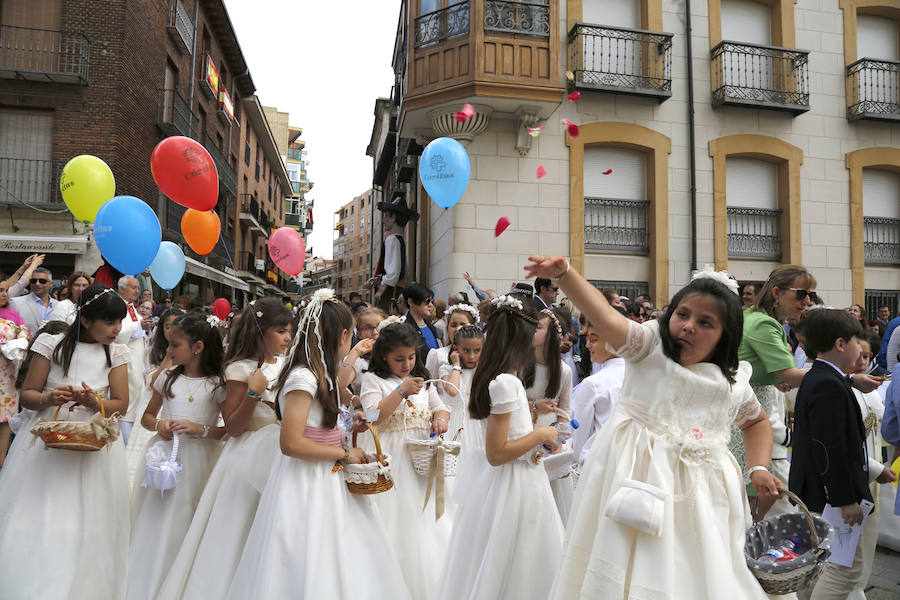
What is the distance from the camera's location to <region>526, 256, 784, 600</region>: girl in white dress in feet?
7.07

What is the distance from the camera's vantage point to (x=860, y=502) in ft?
10.4

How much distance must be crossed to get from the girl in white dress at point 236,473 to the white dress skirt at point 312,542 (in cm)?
31

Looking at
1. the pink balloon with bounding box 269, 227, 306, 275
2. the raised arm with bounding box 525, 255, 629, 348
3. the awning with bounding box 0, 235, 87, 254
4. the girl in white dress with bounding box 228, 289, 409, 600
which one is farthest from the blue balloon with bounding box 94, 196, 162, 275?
the awning with bounding box 0, 235, 87, 254

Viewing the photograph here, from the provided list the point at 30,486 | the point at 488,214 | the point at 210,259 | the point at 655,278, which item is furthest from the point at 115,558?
the point at 210,259

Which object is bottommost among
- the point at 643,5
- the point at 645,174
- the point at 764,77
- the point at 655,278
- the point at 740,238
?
the point at 655,278

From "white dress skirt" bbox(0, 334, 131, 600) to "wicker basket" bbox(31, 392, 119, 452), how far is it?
0.42 m

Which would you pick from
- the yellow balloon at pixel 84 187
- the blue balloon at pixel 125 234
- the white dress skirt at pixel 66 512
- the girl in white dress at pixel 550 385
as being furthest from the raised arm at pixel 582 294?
the yellow balloon at pixel 84 187

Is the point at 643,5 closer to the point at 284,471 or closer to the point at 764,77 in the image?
the point at 764,77

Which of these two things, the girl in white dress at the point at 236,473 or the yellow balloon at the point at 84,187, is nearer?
the girl in white dress at the point at 236,473

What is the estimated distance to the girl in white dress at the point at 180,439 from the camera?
11.8 feet

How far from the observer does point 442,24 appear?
447 inches

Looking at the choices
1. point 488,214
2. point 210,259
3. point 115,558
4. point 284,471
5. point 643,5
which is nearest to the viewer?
point 284,471

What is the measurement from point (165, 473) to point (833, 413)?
11.6 feet

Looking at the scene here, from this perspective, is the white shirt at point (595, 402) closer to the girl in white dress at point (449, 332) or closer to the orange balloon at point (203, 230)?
the girl in white dress at point (449, 332)
